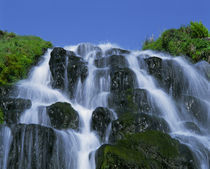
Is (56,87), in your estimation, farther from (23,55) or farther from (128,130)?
(128,130)

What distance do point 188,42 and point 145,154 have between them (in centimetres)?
1301

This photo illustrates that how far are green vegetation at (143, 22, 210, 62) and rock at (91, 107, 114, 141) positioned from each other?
990 cm

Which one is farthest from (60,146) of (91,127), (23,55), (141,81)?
(23,55)

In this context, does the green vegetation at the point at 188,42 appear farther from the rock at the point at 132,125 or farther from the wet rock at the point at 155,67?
the rock at the point at 132,125

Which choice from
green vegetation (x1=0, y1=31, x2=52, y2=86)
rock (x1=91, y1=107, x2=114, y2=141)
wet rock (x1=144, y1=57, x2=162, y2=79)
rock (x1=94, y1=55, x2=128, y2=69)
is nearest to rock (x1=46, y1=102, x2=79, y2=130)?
rock (x1=91, y1=107, x2=114, y2=141)

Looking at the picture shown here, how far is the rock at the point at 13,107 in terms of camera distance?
9406 mm

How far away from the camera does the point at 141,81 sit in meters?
12.6

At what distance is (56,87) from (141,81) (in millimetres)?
4432

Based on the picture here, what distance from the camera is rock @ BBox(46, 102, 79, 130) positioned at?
30.7 ft

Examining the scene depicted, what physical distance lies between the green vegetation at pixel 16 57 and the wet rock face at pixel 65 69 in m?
2.02

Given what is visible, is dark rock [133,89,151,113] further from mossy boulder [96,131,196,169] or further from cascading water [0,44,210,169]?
mossy boulder [96,131,196,169]

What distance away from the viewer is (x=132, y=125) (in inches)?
329

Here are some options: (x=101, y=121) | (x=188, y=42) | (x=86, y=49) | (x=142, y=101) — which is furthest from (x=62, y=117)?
(x=188, y=42)

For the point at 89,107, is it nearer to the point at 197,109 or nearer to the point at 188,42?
the point at 197,109
